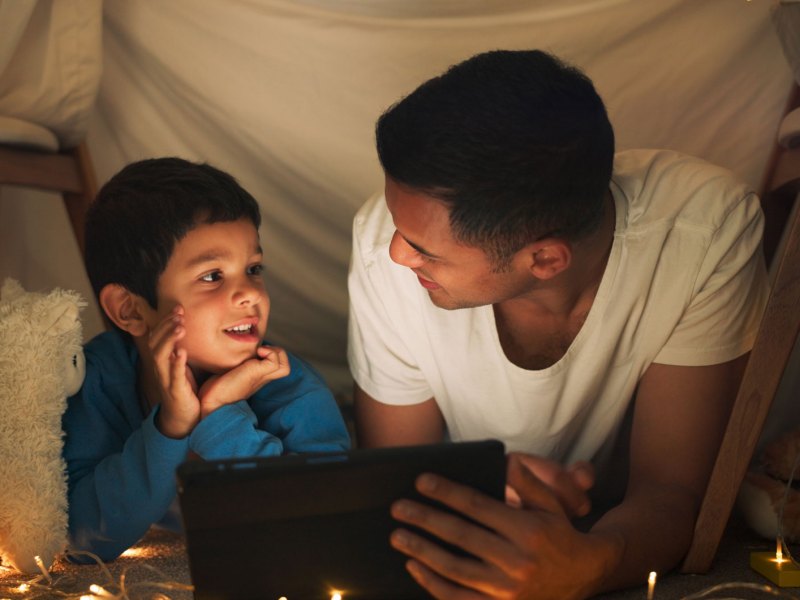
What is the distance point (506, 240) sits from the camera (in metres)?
1.03

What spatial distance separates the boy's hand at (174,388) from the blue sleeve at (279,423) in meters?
0.02

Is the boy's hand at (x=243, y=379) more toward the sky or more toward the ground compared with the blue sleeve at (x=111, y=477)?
more toward the sky

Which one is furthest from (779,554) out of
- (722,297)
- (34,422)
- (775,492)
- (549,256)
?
(34,422)

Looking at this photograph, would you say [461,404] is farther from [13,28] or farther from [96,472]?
[13,28]

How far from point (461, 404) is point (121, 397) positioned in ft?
1.47

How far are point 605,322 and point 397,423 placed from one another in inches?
12.1

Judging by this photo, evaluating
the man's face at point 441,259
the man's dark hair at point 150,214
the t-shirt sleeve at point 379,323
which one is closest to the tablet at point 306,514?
the man's face at point 441,259

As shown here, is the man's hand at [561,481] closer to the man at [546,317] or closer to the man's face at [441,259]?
the man at [546,317]

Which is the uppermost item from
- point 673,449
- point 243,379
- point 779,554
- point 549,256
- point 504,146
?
point 504,146

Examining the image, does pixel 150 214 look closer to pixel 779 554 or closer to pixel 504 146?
pixel 504 146

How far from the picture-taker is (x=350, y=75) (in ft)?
4.83

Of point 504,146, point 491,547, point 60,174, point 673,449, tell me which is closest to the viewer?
point 491,547

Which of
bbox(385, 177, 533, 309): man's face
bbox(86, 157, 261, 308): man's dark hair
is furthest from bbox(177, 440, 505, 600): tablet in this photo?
bbox(86, 157, 261, 308): man's dark hair

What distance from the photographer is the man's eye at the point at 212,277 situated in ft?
3.94
